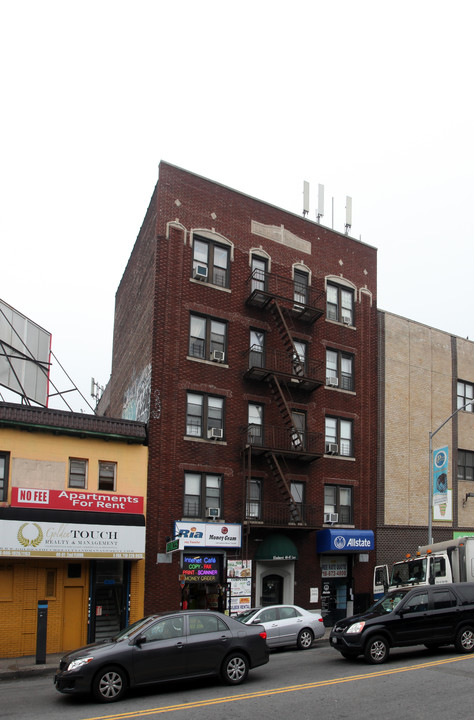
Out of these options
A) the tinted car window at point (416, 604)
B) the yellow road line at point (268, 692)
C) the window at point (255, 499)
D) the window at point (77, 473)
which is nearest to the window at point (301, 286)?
the window at point (255, 499)

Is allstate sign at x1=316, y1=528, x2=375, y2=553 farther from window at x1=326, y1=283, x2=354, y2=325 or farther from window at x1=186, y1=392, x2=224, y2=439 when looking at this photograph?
window at x1=326, y1=283, x2=354, y2=325

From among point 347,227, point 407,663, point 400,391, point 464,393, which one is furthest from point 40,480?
point 464,393

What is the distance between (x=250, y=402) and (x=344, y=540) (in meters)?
6.45

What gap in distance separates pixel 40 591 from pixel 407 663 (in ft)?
38.0

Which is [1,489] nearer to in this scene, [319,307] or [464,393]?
[319,307]

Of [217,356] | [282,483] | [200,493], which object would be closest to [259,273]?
[217,356]

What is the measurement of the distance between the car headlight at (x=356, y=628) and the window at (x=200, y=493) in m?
9.70

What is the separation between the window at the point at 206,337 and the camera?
87.2 ft

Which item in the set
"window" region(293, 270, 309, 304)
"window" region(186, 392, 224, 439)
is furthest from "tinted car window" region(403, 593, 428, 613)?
"window" region(293, 270, 309, 304)

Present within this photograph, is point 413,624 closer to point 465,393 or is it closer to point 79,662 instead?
point 79,662

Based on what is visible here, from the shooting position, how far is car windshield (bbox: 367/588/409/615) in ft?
54.9

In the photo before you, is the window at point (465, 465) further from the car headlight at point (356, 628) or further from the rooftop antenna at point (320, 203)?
the car headlight at point (356, 628)

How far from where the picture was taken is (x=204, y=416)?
26016 millimetres

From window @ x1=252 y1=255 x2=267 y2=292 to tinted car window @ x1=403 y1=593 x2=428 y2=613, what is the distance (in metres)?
14.8
